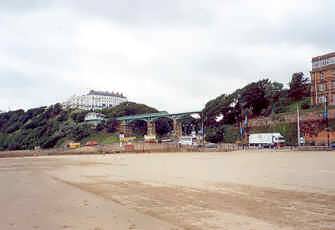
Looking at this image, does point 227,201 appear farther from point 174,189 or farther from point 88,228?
point 88,228

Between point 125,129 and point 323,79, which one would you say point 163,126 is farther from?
point 323,79

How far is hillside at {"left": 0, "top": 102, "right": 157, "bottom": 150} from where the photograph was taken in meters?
140

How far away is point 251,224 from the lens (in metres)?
10.7

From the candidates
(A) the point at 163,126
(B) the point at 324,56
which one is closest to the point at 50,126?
(A) the point at 163,126

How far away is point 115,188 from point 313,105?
240 ft

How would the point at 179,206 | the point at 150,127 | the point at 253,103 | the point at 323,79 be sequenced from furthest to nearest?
the point at 150,127, the point at 253,103, the point at 323,79, the point at 179,206

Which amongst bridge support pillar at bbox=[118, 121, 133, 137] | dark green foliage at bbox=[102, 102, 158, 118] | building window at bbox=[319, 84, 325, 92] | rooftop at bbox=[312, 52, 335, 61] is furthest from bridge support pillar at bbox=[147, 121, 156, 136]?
building window at bbox=[319, 84, 325, 92]

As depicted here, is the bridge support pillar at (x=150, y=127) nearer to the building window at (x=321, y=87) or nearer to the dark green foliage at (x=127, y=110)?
the dark green foliage at (x=127, y=110)

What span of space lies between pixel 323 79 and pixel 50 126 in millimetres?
110873

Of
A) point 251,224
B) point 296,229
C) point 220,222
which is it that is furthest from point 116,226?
point 296,229

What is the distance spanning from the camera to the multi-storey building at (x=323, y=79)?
81.9m

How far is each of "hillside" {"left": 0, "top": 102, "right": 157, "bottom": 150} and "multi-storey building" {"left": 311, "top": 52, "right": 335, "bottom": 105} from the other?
2714 inches

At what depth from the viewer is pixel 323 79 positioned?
275 feet

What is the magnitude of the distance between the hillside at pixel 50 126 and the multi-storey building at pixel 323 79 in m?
68.9
